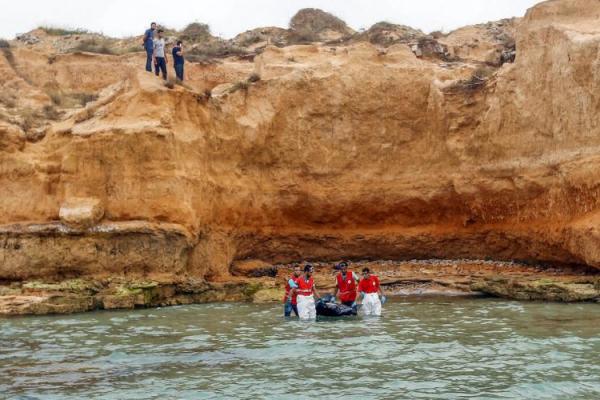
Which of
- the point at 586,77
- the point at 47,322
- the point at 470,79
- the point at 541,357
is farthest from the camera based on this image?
the point at 470,79

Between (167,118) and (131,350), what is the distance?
995 centimetres

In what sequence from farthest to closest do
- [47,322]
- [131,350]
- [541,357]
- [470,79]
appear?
[470,79], [47,322], [131,350], [541,357]

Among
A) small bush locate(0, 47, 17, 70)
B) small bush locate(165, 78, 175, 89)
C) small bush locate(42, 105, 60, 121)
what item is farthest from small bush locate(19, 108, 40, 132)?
small bush locate(0, 47, 17, 70)

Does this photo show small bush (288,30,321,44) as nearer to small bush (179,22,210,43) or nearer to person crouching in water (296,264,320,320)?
small bush (179,22,210,43)

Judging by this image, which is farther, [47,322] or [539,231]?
[539,231]

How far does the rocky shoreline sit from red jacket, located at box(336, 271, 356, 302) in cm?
292

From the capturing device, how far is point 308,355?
11.8 m

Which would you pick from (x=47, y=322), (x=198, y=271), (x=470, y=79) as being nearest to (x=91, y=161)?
(x=198, y=271)

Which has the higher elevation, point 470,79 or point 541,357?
point 470,79

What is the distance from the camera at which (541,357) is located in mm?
11039

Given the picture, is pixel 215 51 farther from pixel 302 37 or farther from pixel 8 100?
pixel 8 100

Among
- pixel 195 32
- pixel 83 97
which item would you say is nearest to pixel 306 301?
pixel 83 97

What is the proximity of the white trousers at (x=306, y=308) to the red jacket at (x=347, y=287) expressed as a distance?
1160mm

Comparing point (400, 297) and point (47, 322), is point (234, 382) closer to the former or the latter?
point (47, 322)
